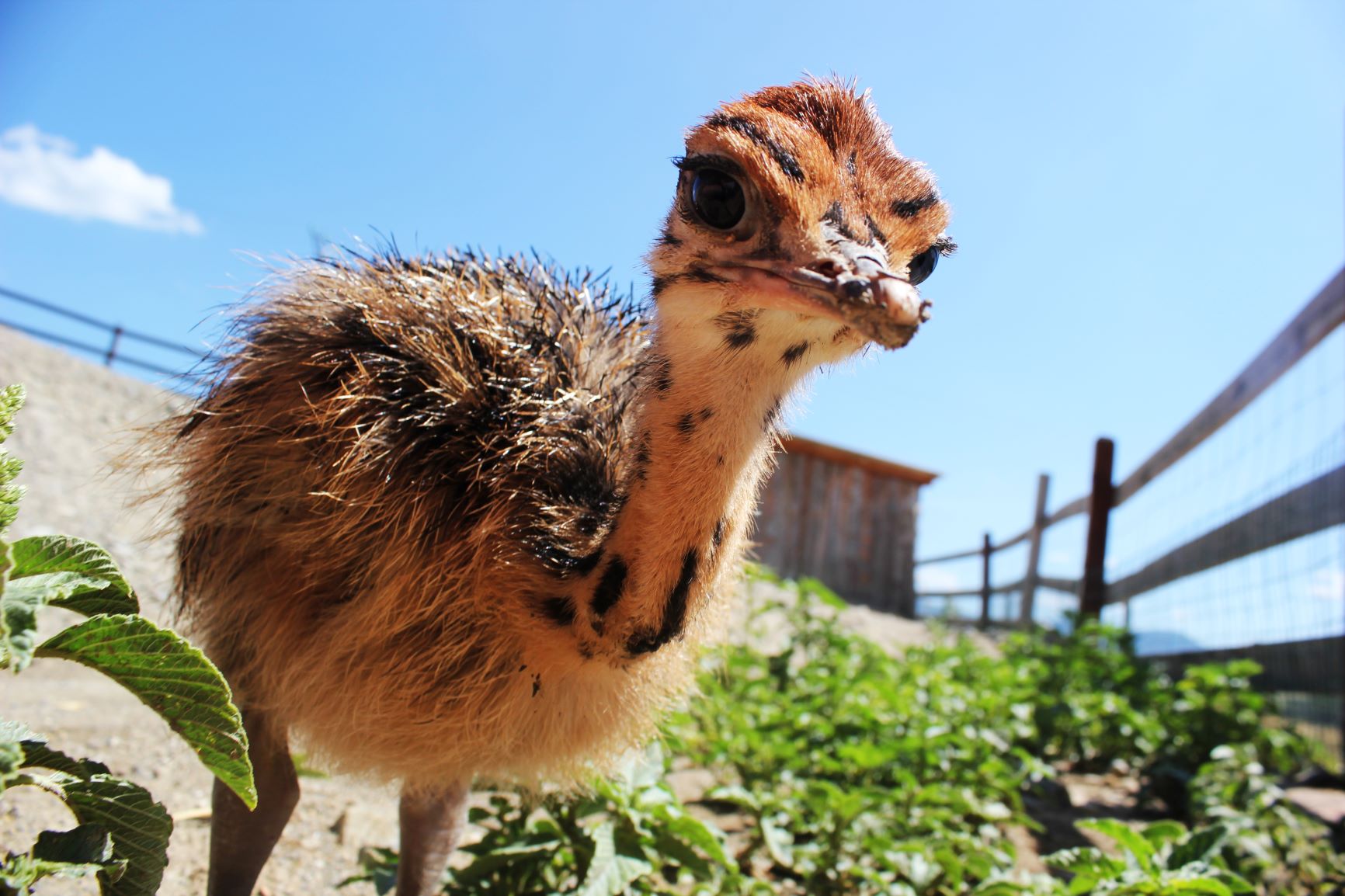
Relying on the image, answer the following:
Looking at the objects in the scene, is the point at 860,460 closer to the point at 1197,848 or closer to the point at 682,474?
the point at 1197,848

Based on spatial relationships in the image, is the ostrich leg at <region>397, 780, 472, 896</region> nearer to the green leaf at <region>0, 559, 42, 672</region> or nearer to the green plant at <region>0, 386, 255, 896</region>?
the green plant at <region>0, 386, 255, 896</region>

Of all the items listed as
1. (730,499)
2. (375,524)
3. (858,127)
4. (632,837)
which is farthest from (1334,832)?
(375,524)

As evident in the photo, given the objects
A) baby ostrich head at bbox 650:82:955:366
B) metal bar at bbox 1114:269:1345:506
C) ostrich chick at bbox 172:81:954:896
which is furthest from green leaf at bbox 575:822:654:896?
metal bar at bbox 1114:269:1345:506

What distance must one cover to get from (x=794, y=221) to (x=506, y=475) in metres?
1.02

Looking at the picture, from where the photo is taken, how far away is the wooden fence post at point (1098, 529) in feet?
24.3

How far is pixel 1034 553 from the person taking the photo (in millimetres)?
10141

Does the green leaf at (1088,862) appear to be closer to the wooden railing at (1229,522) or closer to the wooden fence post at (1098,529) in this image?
the wooden railing at (1229,522)

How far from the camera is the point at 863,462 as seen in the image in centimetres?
1394

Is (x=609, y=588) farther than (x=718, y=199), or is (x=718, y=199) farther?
(x=609, y=588)

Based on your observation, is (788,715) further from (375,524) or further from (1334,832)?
(375,524)

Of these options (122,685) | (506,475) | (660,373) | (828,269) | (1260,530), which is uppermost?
(1260,530)

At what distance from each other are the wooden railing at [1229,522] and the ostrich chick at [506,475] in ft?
10.9

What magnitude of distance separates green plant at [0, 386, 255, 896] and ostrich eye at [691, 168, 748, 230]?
1.36m

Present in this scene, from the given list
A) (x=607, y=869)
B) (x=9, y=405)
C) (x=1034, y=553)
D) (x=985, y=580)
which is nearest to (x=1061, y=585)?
(x=1034, y=553)
